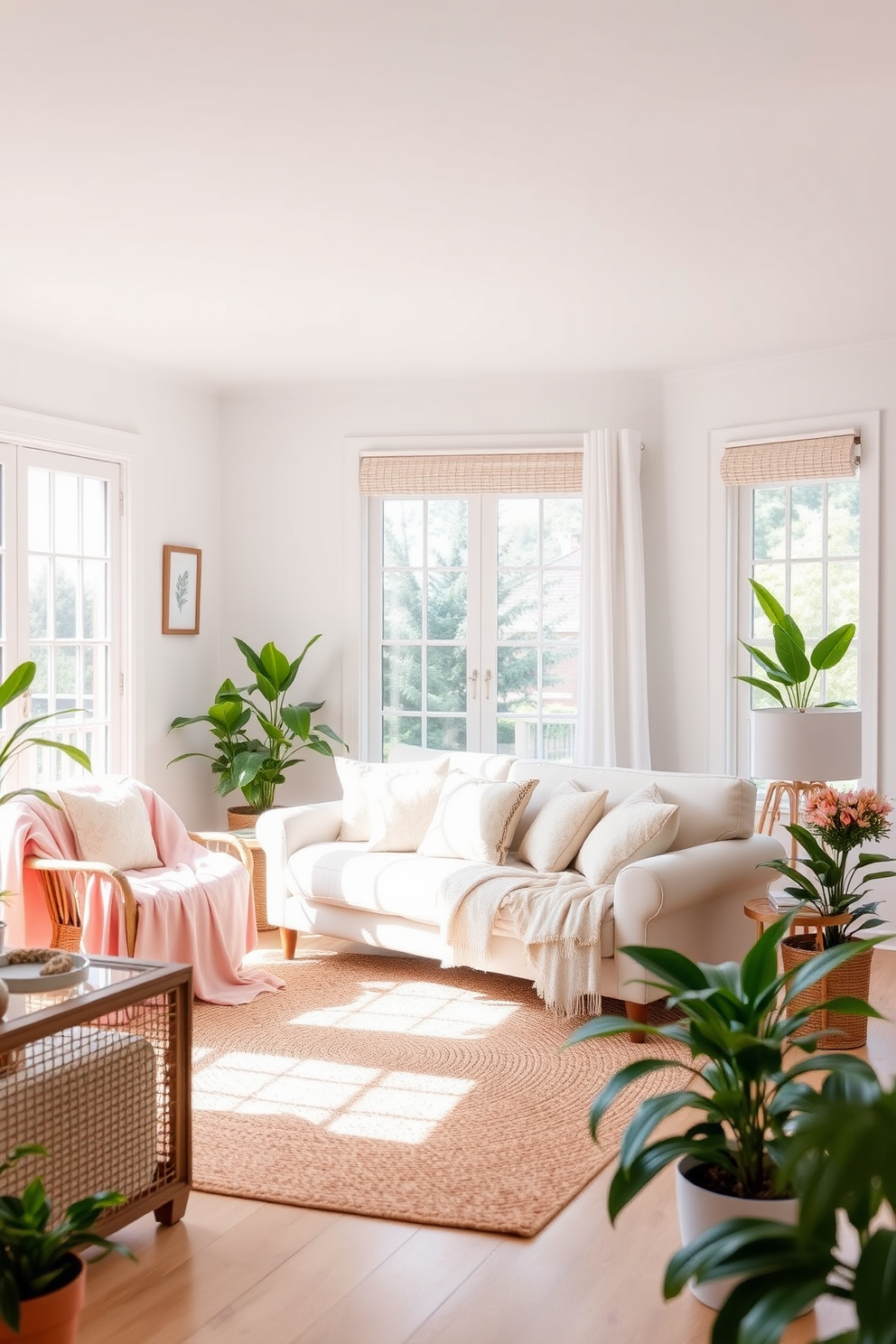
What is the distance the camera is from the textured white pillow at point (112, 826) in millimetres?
4645

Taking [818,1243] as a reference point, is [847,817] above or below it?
above

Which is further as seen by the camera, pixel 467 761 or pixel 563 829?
pixel 467 761

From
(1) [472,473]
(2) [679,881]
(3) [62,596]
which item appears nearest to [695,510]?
(1) [472,473]

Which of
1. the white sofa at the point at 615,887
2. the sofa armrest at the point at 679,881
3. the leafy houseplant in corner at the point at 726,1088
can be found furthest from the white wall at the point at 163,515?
the leafy houseplant in corner at the point at 726,1088

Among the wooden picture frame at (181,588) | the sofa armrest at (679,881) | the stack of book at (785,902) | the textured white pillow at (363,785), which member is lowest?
the stack of book at (785,902)

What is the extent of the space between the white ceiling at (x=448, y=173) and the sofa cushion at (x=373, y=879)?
89.3 inches

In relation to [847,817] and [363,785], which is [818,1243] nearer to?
[847,817]

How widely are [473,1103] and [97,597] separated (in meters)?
3.27

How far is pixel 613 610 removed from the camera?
598cm

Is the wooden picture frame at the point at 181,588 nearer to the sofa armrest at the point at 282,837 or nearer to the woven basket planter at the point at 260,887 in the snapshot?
the woven basket planter at the point at 260,887

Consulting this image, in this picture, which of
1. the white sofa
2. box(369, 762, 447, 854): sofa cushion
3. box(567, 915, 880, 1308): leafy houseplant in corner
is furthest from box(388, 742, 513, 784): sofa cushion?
box(567, 915, 880, 1308): leafy houseplant in corner

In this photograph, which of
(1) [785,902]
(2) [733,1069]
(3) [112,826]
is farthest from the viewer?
(3) [112,826]

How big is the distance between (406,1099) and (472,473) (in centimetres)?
350

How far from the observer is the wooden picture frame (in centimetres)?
614
